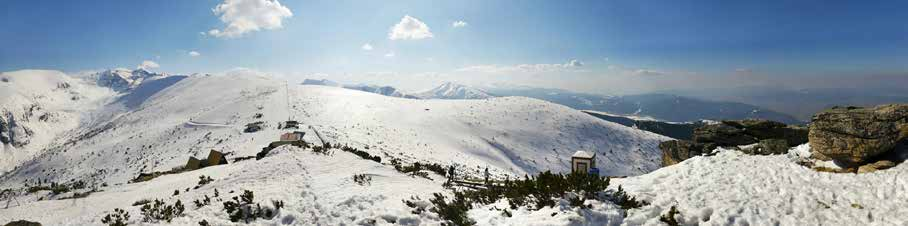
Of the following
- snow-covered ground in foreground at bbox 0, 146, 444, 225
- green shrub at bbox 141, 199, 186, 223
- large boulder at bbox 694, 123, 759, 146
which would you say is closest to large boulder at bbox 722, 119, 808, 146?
large boulder at bbox 694, 123, 759, 146

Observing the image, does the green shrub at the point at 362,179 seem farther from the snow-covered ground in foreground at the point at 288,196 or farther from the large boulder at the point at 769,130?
the large boulder at the point at 769,130

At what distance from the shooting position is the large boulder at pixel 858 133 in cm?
998

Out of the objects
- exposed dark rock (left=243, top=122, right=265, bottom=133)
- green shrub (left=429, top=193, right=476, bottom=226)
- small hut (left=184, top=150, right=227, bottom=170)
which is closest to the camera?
green shrub (left=429, top=193, right=476, bottom=226)

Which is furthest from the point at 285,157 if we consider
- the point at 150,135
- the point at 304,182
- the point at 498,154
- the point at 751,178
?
the point at 150,135

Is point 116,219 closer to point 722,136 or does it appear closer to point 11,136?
point 722,136

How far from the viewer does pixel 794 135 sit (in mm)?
15867

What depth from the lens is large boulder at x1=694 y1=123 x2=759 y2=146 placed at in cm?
1662

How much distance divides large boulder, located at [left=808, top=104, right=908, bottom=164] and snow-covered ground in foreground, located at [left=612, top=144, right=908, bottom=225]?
743 mm

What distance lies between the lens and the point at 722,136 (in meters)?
17.2

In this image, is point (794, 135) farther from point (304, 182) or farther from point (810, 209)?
point (304, 182)

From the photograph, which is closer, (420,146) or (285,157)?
(285,157)

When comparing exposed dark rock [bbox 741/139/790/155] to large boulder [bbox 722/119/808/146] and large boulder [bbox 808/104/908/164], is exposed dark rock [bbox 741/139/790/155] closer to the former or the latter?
large boulder [bbox 808/104/908/164]

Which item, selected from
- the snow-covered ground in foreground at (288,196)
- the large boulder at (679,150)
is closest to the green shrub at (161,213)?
the snow-covered ground in foreground at (288,196)

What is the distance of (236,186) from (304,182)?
86.9 inches
